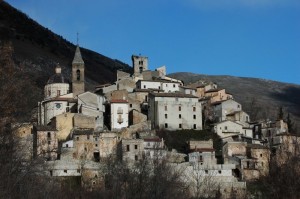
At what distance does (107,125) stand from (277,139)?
66.1 feet

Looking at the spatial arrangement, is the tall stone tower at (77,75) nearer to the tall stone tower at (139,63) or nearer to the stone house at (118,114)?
the stone house at (118,114)

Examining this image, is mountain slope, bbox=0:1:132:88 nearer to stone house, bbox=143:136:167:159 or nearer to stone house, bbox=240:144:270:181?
stone house, bbox=143:136:167:159

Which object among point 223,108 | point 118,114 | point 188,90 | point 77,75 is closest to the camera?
point 118,114

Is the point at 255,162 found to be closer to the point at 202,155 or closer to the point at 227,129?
the point at 202,155

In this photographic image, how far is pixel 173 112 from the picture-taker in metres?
76.7

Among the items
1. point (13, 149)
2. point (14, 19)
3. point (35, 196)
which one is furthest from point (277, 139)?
point (14, 19)

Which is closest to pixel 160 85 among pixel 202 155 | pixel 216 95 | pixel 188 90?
pixel 188 90

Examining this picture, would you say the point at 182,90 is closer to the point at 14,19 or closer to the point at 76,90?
the point at 76,90

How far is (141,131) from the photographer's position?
233 ft

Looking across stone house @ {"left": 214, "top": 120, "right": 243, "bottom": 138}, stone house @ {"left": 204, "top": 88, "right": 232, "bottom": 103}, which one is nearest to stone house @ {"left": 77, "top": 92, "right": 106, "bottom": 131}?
stone house @ {"left": 214, "top": 120, "right": 243, "bottom": 138}

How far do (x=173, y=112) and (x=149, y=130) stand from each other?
6009 mm

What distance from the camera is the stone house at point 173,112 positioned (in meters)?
76.1

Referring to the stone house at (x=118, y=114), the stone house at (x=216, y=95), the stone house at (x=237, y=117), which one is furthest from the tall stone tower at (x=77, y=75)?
the stone house at (x=237, y=117)

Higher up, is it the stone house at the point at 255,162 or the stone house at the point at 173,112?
the stone house at the point at 173,112
